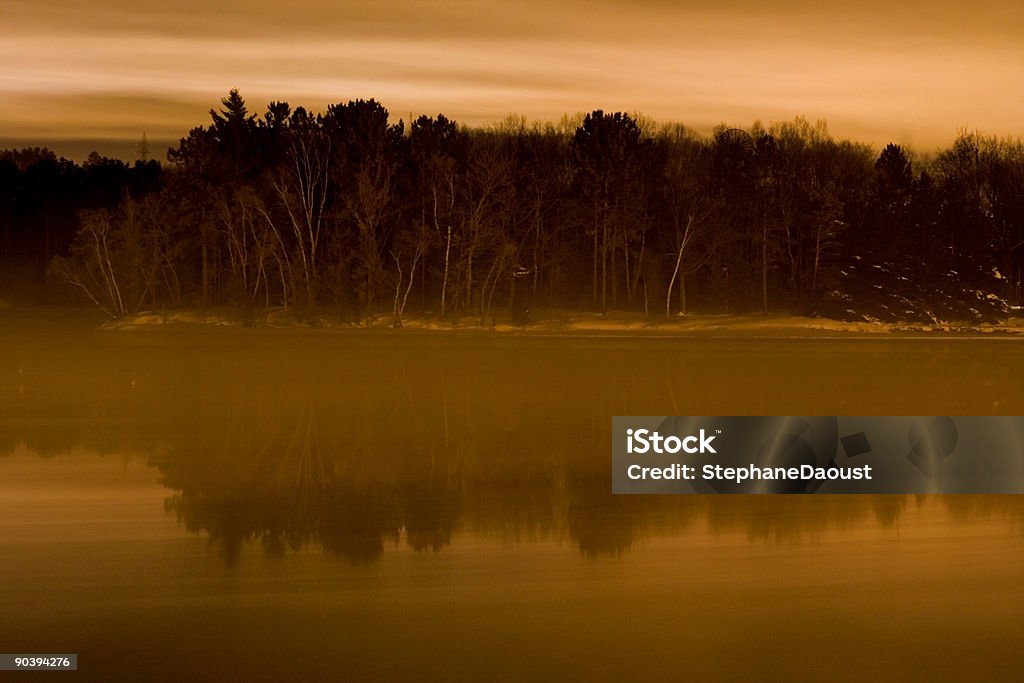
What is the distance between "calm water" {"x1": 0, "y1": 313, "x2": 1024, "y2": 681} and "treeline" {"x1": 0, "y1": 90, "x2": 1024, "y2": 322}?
141 feet

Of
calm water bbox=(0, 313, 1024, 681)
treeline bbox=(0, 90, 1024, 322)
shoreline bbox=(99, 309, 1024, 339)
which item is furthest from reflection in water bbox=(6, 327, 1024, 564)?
treeline bbox=(0, 90, 1024, 322)

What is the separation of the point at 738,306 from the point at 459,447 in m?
58.1

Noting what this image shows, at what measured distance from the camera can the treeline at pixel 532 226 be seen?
64.5 m

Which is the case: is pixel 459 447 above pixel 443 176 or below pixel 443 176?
below

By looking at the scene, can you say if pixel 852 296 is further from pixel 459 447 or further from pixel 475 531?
pixel 475 531

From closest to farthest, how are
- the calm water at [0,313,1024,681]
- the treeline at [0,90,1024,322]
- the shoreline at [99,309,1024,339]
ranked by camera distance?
the calm water at [0,313,1024,681] → the shoreline at [99,309,1024,339] → the treeline at [0,90,1024,322]

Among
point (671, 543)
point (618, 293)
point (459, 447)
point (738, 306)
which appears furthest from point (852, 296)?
point (671, 543)

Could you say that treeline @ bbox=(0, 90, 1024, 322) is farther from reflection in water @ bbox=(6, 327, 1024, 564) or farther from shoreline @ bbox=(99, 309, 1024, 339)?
reflection in water @ bbox=(6, 327, 1024, 564)

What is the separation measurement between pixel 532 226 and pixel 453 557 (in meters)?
58.7

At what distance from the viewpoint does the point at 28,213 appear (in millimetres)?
104688

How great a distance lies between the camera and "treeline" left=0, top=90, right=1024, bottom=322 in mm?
64500

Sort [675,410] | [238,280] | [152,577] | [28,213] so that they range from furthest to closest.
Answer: [28,213] < [238,280] < [675,410] < [152,577]

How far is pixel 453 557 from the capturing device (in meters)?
10.6

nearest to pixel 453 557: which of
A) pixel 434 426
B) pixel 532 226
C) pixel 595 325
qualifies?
pixel 434 426
